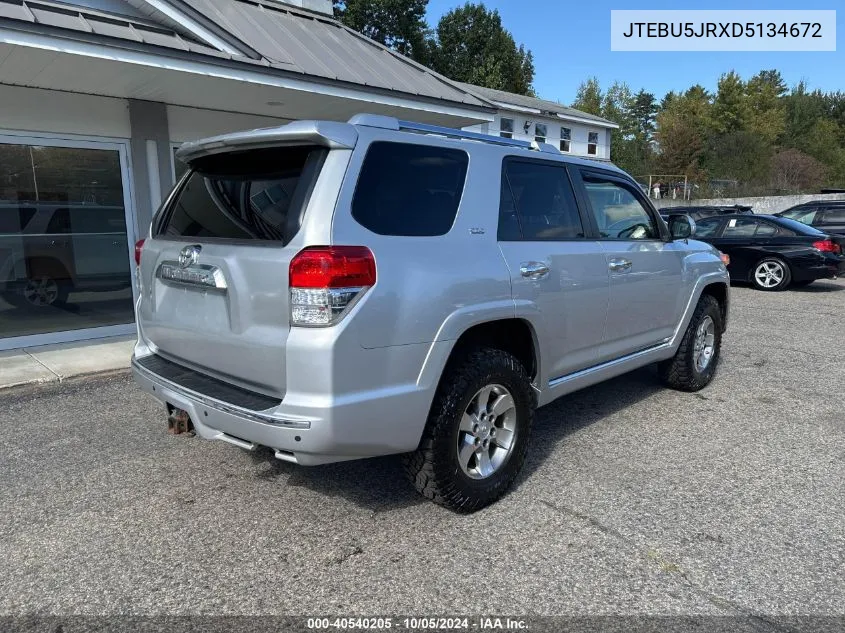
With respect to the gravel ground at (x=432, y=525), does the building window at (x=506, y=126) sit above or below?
above

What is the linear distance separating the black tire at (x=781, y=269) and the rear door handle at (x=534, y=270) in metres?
10.7

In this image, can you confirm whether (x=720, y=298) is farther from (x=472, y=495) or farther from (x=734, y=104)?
(x=734, y=104)

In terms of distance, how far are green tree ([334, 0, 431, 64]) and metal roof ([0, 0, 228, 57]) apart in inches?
1423

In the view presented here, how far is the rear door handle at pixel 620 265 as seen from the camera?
410 centimetres

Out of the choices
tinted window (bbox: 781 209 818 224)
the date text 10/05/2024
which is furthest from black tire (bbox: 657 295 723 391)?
tinted window (bbox: 781 209 818 224)

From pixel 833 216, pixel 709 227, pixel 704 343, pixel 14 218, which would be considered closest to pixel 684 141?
pixel 833 216

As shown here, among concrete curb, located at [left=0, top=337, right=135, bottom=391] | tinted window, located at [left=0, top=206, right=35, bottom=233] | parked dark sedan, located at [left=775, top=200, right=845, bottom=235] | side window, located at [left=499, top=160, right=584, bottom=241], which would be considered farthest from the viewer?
parked dark sedan, located at [left=775, top=200, right=845, bottom=235]

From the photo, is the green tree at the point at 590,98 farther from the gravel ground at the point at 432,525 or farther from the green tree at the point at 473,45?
the gravel ground at the point at 432,525

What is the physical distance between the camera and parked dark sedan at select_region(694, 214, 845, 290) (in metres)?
11.8

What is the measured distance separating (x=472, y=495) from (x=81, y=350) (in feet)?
18.2

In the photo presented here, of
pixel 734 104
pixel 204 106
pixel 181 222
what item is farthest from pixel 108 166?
pixel 734 104

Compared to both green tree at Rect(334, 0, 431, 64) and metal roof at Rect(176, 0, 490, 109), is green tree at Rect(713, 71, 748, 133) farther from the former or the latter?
metal roof at Rect(176, 0, 490, 109)

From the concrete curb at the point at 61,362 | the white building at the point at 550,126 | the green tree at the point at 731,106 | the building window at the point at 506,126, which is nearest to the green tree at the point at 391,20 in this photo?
the white building at the point at 550,126

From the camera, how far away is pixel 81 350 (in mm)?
6879
